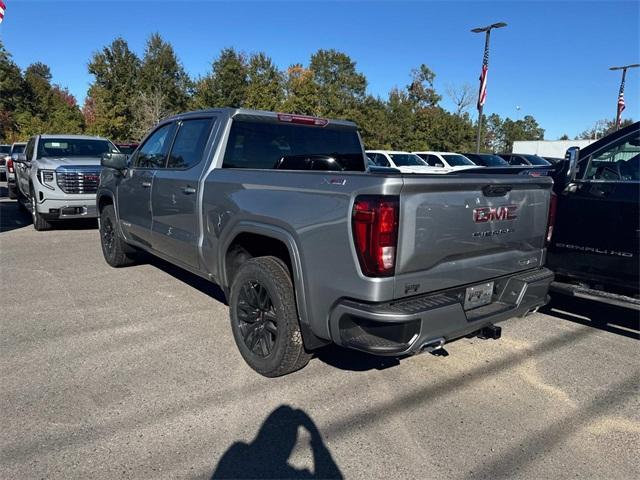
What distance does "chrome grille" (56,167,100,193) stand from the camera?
349 inches

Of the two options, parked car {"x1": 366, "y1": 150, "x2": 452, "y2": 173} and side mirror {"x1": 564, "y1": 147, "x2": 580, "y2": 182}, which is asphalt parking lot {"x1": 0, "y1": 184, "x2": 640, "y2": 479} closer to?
side mirror {"x1": 564, "y1": 147, "x2": 580, "y2": 182}

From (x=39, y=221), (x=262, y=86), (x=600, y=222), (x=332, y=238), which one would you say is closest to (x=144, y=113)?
(x=262, y=86)

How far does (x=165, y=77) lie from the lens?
4191 cm

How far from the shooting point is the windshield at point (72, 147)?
1011 cm

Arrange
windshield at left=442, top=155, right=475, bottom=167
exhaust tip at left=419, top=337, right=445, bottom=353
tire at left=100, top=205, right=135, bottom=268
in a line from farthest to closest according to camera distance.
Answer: windshield at left=442, top=155, right=475, bottom=167
tire at left=100, top=205, right=135, bottom=268
exhaust tip at left=419, top=337, right=445, bottom=353

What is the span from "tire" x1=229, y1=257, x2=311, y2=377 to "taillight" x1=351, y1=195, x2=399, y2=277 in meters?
0.78

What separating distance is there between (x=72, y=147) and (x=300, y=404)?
9526mm

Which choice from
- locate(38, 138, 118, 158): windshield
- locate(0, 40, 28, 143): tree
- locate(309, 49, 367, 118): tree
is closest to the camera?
locate(38, 138, 118, 158): windshield

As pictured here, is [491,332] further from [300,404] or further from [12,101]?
[12,101]

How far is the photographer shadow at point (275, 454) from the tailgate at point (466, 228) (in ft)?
3.25

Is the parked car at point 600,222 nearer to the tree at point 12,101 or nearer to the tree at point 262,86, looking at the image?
the tree at point 262,86

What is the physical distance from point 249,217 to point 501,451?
2184 millimetres

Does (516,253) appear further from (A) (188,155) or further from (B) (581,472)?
(A) (188,155)

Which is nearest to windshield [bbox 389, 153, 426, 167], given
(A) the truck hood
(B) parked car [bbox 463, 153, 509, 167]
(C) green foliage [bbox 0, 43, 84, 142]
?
(B) parked car [bbox 463, 153, 509, 167]
